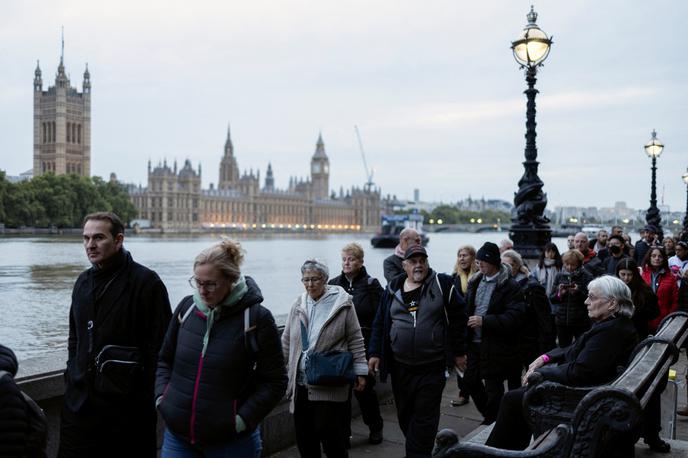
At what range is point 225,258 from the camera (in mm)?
2984

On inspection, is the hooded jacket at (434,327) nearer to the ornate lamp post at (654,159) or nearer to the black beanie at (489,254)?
the black beanie at (489,254)

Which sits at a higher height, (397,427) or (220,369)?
(220,369)

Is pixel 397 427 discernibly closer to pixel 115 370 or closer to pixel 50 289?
pixel 115 370

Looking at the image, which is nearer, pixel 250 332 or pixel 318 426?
pixel 250 332

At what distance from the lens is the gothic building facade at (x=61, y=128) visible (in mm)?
114938

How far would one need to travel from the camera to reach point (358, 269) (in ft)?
17.1

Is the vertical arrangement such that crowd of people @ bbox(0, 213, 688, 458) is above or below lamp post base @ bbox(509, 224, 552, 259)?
below

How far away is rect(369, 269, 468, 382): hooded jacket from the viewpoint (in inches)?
173

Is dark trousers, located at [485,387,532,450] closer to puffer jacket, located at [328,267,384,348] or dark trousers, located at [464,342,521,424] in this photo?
dark trousers, located at [464,342,521,424]

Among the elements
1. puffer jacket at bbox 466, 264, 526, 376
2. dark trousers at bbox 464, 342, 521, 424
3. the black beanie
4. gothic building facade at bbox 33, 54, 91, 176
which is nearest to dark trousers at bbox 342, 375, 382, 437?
dark trousers at bbox 464, 342, 521, 424

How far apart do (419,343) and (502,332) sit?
925mm

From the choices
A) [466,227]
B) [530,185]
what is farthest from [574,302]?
[466,227]

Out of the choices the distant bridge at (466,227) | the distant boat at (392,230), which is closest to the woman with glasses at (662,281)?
the distant boat at (392,230)

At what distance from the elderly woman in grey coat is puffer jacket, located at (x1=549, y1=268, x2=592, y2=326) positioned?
3053 millimetres
